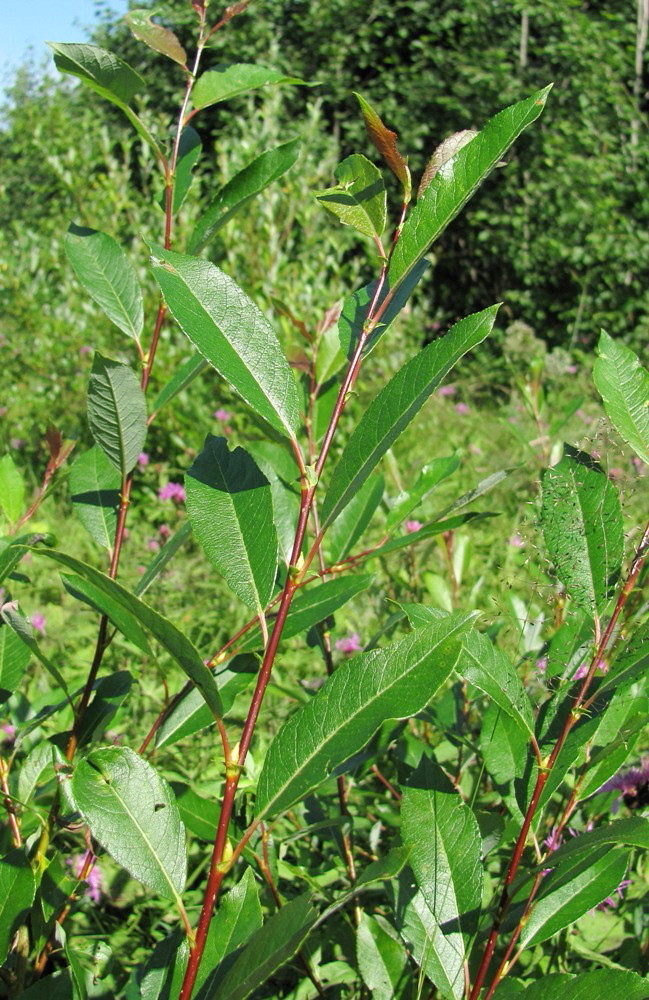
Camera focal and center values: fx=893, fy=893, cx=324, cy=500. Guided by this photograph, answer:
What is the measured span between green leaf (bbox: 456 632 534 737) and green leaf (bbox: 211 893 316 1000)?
26cm

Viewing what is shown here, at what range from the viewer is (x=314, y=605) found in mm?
948

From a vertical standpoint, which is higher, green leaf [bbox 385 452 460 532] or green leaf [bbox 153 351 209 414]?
green leaf [bbox 153 351 209 414]

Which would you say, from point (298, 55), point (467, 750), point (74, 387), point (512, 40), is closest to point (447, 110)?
point (512, 40)

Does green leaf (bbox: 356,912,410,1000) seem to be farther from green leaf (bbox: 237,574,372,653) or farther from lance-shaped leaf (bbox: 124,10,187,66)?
lance-shaped leaf (bbox: 124,10,187,66)

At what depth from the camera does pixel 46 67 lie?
1067 cm

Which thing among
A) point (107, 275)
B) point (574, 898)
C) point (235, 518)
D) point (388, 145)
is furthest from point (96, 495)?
point (574, 898)

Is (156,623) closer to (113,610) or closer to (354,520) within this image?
(113,610)

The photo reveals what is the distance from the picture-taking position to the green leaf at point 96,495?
1112 mm

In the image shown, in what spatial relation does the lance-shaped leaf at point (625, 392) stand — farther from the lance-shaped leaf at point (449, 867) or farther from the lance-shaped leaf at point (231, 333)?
the lance-shaped leaf at point (449, 867)

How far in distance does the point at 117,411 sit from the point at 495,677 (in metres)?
0.49

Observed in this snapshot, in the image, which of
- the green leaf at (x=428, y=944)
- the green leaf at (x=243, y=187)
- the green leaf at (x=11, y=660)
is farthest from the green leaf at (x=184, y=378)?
the green leaf at (x=428, y=944)

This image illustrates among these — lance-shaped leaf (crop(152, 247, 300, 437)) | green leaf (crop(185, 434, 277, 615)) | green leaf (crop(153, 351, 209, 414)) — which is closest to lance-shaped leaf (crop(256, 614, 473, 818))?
green leaf (crop(185, 434, 277, 615))

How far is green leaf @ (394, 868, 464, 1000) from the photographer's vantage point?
0.88 m

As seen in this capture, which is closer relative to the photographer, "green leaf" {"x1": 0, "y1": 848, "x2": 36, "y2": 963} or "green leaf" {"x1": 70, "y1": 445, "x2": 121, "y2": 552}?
"green leaf" {"x1": 0, "y1": 848, "x2": 36, "y2": 963}
